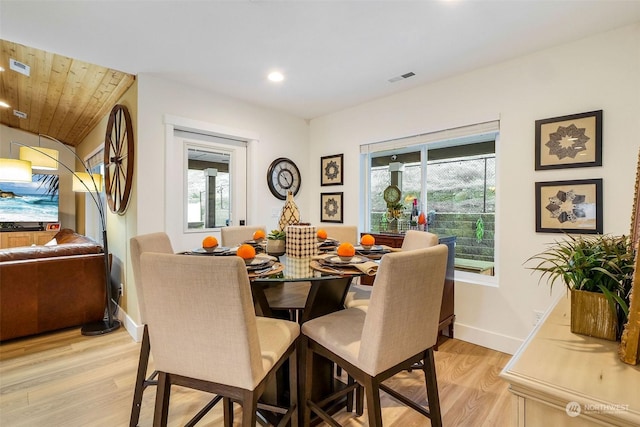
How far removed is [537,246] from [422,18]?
199cm

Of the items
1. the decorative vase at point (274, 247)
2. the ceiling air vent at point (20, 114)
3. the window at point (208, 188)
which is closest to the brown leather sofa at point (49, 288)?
the window at point (208, 188)

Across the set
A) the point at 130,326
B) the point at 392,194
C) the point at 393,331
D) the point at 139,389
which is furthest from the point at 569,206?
the point at 130,326

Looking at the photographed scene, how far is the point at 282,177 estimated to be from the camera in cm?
395

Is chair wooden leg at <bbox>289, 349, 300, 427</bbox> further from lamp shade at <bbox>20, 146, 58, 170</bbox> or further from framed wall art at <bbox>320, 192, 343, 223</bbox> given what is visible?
lamp shade at <bbox>20, 146, 58, 170</bbox>

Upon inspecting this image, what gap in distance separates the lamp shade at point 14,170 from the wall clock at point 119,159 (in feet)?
2.35

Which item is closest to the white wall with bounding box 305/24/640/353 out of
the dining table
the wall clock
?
the dining table

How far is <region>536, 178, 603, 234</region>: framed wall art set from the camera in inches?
85.3

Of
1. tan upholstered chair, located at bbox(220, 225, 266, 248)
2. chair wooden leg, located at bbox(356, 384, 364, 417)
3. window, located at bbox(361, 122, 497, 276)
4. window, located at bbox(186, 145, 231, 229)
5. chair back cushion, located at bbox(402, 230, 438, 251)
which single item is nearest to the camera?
chair wooden leg, located at bbox(356, 384, 364, 417)

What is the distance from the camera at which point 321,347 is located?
4.83ft

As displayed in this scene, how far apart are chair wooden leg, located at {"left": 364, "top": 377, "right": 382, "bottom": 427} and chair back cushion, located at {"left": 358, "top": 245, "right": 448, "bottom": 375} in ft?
0.16

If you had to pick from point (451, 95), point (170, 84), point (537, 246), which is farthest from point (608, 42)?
point (170, 84)

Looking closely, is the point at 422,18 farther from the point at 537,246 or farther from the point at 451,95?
the point at 537,246

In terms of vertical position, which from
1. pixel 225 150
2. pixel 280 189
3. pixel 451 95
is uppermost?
pixel 451 95

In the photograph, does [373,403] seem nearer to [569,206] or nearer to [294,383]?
[294,383]
